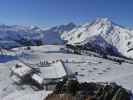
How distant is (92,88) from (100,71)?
57.9 m

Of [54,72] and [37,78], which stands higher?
[54,72]

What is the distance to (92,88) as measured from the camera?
6125 centimetres

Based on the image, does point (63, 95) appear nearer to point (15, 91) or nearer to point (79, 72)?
point (15, 91)

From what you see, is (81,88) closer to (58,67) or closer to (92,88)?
(92,88)

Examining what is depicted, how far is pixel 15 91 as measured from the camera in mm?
76250

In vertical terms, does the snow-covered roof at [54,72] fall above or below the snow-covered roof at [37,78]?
above

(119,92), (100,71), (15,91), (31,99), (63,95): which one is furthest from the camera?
(100,71)

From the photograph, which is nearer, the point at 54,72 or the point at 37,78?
the point at 37,78

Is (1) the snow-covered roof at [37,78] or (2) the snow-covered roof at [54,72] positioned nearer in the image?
(1) the snow-covered roof at [37,78]

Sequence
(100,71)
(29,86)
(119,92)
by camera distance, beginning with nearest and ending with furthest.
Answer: (119,92)
(29,86)
(100,71)

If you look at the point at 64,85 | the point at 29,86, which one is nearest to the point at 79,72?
the point at 29,86

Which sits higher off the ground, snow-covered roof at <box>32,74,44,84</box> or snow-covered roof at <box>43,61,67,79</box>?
snow-covered roof at <box>43,61,67,79</box>

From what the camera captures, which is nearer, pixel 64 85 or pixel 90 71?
pixel 64 85

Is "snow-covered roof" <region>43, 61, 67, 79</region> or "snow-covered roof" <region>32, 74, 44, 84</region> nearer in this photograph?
"snow-covered roof" <region>32, 74, 44, 84</region>
